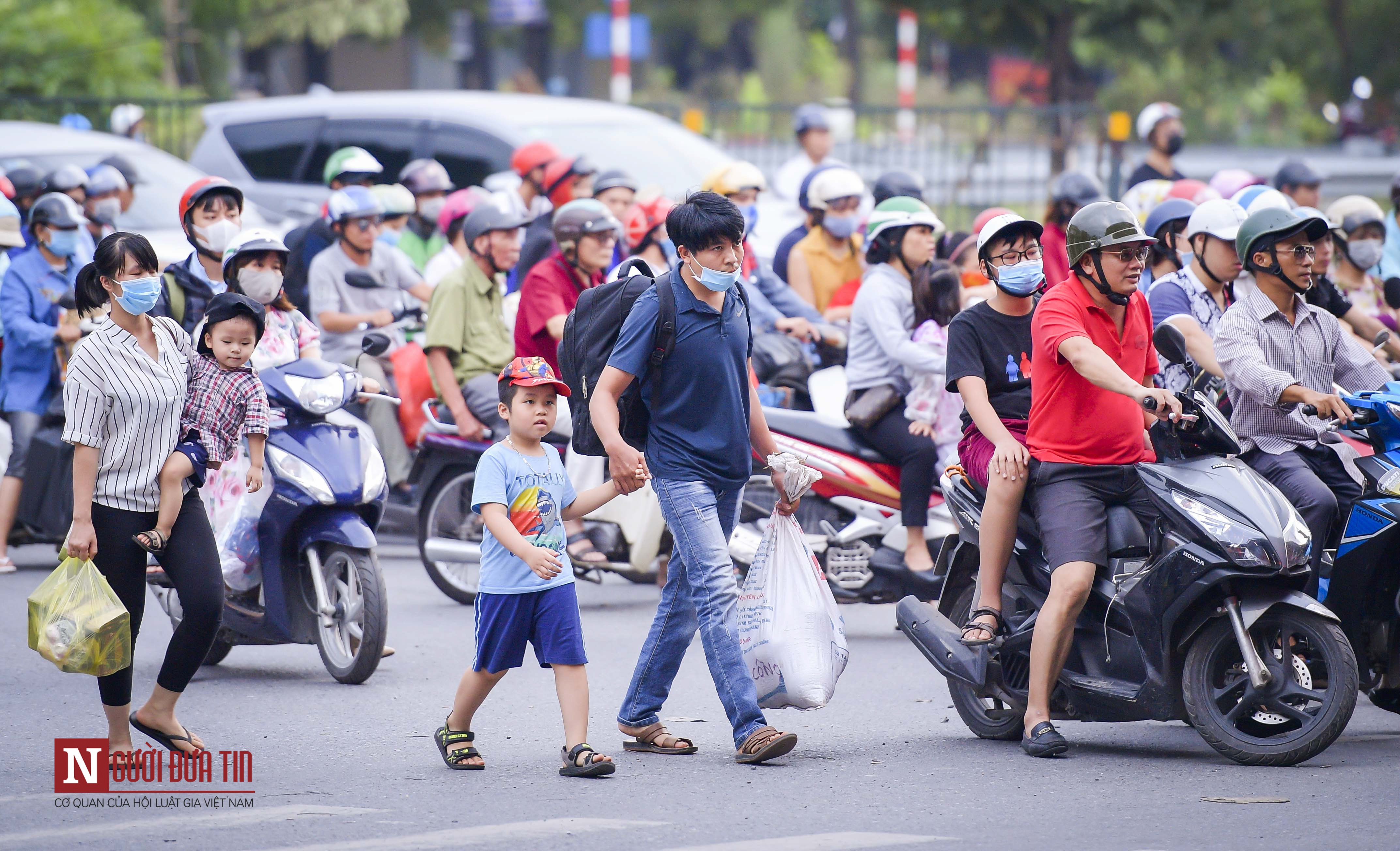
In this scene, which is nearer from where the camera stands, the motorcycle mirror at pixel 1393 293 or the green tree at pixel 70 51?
the motorcycle mirror at pixel 1393 293

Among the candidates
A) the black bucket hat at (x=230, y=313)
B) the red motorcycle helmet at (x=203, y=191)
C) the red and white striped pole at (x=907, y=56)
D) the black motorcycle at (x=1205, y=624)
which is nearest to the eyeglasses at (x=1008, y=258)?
the black motorcycle at (x=1205, y=624)

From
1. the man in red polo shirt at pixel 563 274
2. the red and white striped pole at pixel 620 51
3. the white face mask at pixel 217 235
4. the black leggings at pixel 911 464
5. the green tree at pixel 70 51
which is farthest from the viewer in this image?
the red and white striped pole at pixel 620 51

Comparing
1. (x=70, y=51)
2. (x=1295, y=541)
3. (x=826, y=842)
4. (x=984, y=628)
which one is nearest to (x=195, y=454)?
(x=826, y=842)

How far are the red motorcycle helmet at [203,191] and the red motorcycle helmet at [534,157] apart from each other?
428cm

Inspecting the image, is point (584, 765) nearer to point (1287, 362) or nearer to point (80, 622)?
→ point (80, 622)

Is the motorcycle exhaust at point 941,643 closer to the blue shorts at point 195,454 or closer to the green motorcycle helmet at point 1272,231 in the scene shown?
the green motorcycle helmet at point 1272,231

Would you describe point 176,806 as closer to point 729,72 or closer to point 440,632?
point 440,632

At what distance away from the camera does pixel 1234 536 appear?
554cm

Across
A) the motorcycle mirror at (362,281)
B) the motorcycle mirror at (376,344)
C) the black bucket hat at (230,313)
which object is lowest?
the motorcycle mirror at (376,344)

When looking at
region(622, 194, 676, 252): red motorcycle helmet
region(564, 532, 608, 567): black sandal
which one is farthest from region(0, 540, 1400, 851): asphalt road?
region(622, 194, 676, 252): red motorcycle helmet

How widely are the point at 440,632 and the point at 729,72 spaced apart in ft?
163

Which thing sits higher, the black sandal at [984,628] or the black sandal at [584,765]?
the black sandal at [984,628]

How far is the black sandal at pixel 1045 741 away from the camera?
19.4ft

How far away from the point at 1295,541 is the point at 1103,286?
3.33ft
